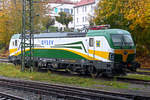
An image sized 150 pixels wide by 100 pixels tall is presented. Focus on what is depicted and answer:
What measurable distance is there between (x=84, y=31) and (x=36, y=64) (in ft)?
22.8

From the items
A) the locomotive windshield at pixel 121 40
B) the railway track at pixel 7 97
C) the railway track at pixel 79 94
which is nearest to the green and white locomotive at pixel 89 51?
the locomotive windshield at pixel 121 40

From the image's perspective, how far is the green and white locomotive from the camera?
15.5 m

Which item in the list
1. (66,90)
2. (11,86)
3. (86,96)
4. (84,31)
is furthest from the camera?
(84,31)

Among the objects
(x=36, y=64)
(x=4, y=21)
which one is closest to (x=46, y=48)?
(x=36, y=64)

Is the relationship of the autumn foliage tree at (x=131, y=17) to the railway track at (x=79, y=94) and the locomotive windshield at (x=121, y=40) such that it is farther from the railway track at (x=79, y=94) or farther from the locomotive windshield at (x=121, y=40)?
the railway track at (x=79, y=94)

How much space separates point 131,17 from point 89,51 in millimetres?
6730

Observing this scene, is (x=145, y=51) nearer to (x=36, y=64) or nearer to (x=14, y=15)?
(x=36, y=64)

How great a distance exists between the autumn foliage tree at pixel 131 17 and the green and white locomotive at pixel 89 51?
5.34 m

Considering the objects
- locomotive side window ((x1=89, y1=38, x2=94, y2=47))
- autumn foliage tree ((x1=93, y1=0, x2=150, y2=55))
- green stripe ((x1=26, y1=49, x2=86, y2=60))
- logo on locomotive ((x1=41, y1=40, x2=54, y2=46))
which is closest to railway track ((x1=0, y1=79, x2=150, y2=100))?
locomotive side window ((x1=89, y1=38, x2=94, y2=47))

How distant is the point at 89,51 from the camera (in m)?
17.0

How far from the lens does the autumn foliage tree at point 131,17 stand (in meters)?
21.1

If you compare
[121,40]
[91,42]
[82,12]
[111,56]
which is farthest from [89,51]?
[82,12]

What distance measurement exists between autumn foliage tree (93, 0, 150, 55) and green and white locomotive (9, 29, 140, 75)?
5.34m

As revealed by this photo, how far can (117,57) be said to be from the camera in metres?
15.3
